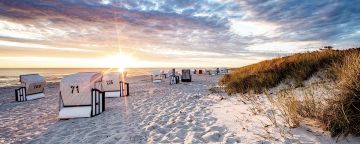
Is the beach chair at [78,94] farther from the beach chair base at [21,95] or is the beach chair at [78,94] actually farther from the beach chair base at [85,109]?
the beach chair base at [21,95]

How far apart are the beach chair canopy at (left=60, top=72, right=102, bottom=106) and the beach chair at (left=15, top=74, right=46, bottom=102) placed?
725cm

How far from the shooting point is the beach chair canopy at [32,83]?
13.9 meters

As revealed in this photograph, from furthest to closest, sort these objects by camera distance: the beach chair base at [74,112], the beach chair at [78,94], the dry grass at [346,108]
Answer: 1. the beach chair at [78,94]
2. the beach chair base at [74,112]
3. the dry grass at [346,108]

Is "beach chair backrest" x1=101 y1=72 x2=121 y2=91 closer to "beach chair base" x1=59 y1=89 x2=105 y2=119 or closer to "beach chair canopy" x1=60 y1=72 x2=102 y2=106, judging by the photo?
"beach chair base" x1=59 y1=89 x2=105 y2=119

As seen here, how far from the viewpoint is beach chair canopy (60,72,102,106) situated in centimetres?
789

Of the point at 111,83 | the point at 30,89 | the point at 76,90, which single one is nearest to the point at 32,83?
the point at 30,89

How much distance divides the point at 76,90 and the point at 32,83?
8106 millimetres

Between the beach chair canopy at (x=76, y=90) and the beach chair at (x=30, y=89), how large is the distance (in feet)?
23.8

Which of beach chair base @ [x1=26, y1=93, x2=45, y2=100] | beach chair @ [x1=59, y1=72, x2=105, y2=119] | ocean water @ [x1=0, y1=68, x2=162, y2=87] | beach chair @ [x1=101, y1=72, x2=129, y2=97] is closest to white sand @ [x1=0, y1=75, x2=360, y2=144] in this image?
beach chair @ [x1=59, y1=72, x2=105, y2=119]

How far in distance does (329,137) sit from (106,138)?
3.80m

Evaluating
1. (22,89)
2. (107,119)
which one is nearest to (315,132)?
(107,119)

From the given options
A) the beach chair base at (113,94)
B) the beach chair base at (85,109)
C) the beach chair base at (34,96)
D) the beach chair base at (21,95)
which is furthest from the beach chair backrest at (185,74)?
the beach chair base at (85,109)

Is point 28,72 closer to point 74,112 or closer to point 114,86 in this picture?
point 114,86

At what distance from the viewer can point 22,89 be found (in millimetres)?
13430
